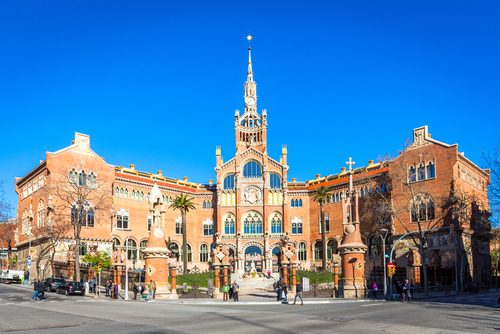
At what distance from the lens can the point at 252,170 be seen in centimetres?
7931

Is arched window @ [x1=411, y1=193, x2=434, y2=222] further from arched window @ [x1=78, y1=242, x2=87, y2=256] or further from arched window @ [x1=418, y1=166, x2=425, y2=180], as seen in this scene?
arched window @ [x1=78, y1=242, x2=87, y2=256]

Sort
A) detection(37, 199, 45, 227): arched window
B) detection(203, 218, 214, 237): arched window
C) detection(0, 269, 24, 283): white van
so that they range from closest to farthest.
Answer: detection(0, 269, 24, 283): white van < detection(37, 199, 45, 227): arched window < detection(203, 218, 214, 237): arched window

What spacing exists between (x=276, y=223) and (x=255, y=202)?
4.65 meters

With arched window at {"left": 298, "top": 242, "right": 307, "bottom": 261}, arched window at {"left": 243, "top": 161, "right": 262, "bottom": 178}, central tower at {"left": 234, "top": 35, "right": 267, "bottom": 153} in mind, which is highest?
central tower at {"left": 234, "top": 35, "right": 267, "bottom": 153}

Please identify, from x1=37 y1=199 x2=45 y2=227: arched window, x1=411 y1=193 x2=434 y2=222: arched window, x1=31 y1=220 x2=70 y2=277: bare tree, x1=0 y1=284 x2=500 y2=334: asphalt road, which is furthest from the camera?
x1=37 y1=199 x2=45 y2=227: arched window

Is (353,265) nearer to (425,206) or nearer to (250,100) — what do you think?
(425,206)

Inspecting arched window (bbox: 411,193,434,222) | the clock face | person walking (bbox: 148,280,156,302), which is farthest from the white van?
the clock face

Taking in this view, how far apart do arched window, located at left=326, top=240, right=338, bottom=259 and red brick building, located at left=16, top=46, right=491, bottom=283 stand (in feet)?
0.51

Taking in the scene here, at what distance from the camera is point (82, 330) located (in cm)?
1719

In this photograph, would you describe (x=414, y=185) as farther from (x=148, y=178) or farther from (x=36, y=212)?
(x=36, y=212)

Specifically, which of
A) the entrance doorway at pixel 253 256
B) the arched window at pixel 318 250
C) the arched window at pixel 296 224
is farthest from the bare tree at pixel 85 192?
the arched window at pixel 318 250

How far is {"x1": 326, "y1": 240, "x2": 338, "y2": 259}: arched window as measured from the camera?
74562 mm

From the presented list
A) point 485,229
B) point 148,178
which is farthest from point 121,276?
point 485,229

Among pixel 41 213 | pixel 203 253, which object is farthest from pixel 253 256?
pixel 41 213
